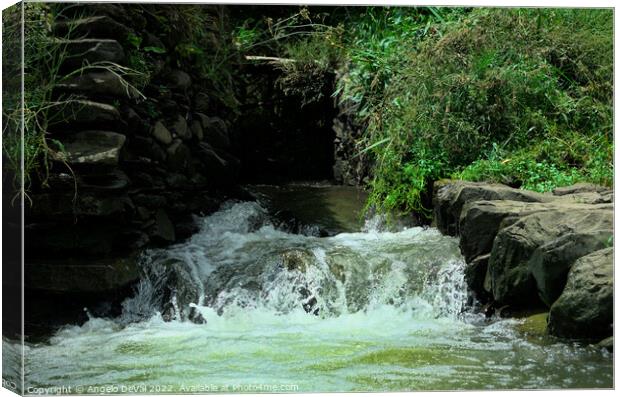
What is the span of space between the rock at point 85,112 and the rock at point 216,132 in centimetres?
116

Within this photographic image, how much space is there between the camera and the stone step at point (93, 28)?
3.95 m

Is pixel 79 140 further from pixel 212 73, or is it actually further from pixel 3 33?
pixel 212 73

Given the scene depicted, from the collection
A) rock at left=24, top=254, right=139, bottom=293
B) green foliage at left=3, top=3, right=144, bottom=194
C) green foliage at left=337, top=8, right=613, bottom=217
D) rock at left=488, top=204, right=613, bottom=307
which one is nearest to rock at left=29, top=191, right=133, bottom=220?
green foliage at left=3, top=3, right=144, bottom=194

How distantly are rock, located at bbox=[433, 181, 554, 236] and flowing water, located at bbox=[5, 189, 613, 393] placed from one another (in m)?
0.10

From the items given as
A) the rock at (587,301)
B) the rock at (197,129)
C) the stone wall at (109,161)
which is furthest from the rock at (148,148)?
the rock at (587,301)

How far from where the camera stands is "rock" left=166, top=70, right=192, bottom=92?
17.1ft

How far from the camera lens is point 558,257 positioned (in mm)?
3990

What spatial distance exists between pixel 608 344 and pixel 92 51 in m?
2.66

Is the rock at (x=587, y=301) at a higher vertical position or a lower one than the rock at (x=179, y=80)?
lower

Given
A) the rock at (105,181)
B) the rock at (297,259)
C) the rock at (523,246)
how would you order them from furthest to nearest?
the rock at (297,259) → the rock at (105,181) → the rock at (523,246)

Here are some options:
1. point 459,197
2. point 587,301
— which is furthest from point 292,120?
point 587,301

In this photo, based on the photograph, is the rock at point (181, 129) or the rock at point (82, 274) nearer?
the rock at point (82, 274)

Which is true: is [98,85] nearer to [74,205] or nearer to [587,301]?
[74,205]

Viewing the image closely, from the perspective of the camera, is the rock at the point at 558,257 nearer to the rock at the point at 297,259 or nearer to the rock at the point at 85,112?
the rock at the point at 297,259
